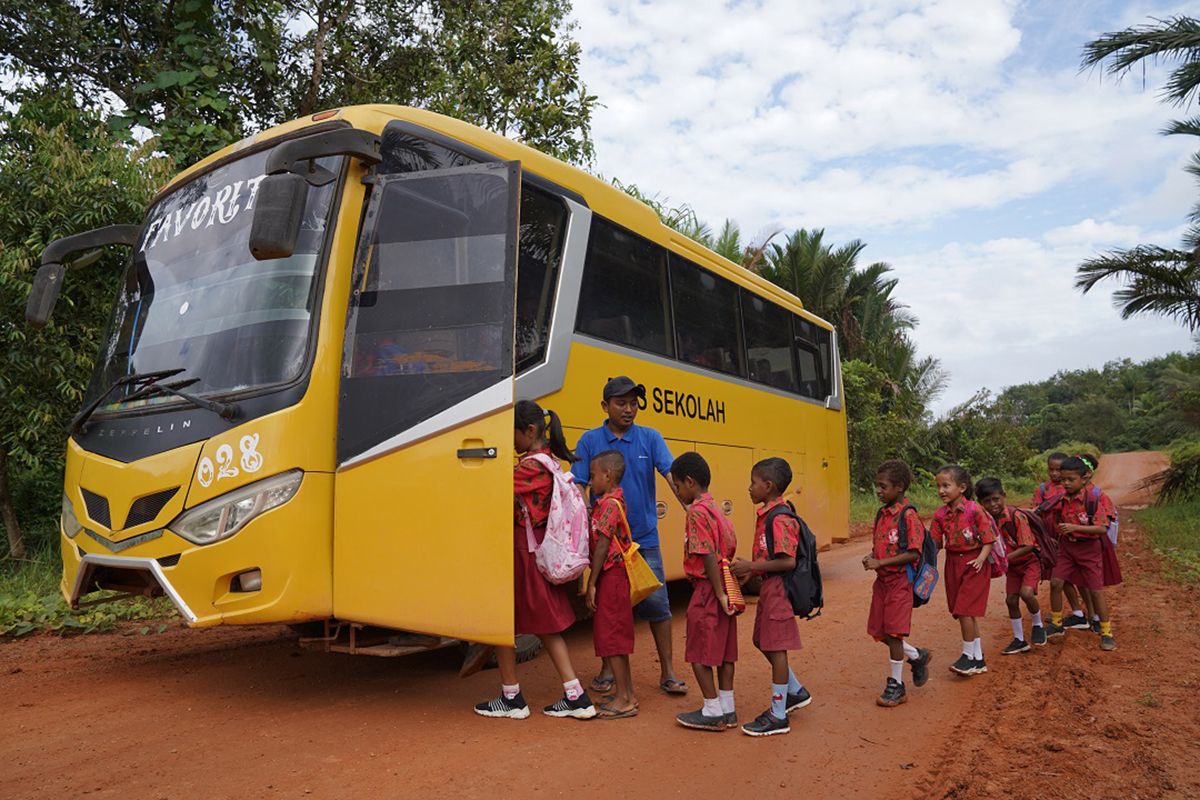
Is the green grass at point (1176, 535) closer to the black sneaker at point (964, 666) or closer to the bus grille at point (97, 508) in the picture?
the black sneaker at point (964, 666)

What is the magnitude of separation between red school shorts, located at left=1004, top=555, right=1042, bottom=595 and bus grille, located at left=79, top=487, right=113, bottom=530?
5.77 metres

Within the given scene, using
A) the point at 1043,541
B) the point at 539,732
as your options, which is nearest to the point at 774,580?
the point at 539,732

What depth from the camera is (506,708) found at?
472 cm

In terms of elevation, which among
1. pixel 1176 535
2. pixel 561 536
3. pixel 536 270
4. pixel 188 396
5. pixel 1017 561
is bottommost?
pixel 1176 535

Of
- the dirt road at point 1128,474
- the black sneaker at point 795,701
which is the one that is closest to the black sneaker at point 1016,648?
the black sneaker at point 795,701

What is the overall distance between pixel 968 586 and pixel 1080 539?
5.68 ft

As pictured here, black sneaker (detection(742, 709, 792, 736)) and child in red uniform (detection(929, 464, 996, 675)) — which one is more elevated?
child in red uniform (detection(929, 464, 996, 675))

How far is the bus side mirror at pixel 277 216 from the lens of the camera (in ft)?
13.6

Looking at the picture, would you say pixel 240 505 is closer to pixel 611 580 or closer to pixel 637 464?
pixel 611 580

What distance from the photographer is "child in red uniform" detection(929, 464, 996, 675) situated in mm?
5742

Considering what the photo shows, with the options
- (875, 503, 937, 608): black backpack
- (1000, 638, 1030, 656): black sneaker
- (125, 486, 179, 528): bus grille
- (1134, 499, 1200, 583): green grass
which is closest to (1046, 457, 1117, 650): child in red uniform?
(1000, 638, 1030, 656): black sneaker

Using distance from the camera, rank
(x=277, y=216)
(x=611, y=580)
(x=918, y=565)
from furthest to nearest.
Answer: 1. (x=918, y=565)
2. (x=611, y=580)
3. (x=277, y=216)

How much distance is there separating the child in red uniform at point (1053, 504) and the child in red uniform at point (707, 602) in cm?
367

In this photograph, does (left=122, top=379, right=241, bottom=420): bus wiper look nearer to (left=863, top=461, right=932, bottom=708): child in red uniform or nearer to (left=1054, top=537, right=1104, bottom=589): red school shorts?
(left=863, top=461, right=932, bottom=708): child in red uniform
